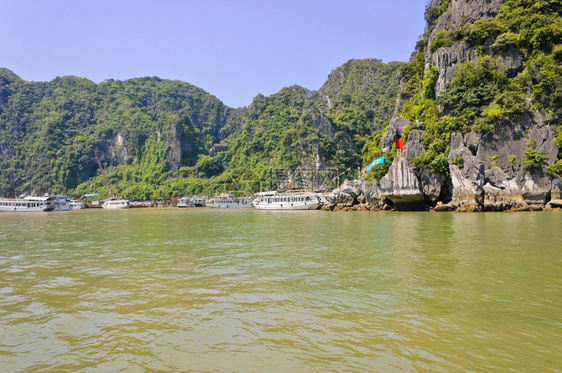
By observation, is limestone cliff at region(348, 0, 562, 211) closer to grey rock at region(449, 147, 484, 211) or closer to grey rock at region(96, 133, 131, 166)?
grey rock at region(449, 147, 484, 211)

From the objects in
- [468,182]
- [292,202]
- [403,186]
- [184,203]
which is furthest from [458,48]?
[184,203]

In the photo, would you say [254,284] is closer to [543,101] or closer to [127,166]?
[543,101]

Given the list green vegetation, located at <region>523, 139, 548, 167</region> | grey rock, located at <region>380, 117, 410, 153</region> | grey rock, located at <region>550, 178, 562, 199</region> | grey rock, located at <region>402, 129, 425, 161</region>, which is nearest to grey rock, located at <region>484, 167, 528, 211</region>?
Result: green vegetation, located at <region>523, 139, 548, 167</region>

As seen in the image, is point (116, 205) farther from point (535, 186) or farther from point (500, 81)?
point (535, 186)

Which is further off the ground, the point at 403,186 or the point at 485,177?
the point at 485,177

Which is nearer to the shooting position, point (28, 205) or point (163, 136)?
point (28, 205)

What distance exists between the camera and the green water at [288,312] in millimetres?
5227

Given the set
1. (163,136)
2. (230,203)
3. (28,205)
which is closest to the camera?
(28,205)

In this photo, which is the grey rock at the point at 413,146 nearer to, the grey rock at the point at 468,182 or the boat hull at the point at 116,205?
the grey rock at the point at 468,182

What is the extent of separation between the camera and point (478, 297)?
800 cm

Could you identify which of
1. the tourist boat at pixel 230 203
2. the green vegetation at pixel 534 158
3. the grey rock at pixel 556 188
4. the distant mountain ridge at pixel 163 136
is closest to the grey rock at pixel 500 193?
the green vegetation at pixel 534 158

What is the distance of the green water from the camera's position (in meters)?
5.23

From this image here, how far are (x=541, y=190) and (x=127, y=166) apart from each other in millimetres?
135856

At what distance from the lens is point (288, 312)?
24.0 feet
